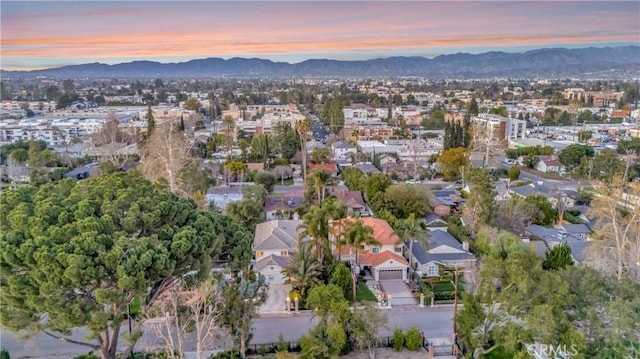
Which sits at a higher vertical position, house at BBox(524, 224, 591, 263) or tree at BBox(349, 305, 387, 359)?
tree at BBox(349, 305, 387, 359)

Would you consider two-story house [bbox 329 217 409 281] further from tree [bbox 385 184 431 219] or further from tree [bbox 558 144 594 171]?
tree [bbox 558 144 594 171]

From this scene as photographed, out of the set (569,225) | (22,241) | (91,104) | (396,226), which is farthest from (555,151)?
→ (91,104)

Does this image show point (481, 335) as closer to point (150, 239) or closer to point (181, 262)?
point (181, 262)

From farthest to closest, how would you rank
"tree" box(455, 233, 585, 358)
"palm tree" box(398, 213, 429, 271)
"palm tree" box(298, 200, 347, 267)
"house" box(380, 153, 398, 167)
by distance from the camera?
"house" box(380, 153, 398, 167) < "palm tree" box(398, 213, 429, 271) < "palm tree" box(298, 200, 347, 267) < "tree" box(455, 233, 585, 358)

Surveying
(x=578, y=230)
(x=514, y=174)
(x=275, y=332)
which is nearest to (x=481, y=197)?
(x=578, y=230)

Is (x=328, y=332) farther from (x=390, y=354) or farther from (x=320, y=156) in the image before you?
(x=320, y=156)

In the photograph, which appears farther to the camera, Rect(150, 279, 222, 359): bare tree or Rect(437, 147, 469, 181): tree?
Rect(437, 147, 469, 181): tree

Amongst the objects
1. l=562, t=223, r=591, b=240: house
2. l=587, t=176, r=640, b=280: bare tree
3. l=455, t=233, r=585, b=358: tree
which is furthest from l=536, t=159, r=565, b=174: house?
l=455, t=233, r=585, b=358: tree

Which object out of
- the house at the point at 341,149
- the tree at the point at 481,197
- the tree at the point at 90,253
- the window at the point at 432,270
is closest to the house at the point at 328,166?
the house at the point at 341,149
